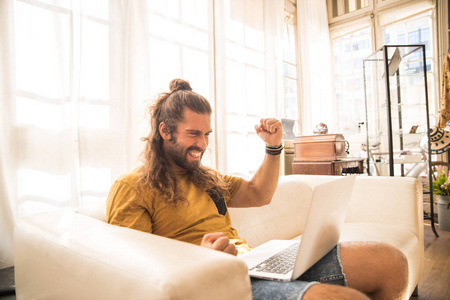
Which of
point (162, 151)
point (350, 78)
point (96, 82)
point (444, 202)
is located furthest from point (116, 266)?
point (350, 78)

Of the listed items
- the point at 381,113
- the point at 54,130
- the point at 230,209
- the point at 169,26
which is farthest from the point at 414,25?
the point at 54,130

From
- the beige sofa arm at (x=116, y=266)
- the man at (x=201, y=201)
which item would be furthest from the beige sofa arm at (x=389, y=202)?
the beige sofa arm at (x=116, y=266)

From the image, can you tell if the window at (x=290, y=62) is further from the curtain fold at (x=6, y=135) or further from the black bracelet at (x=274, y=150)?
the curtain fold at (x=6, y=135)

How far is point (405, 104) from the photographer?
130 inches

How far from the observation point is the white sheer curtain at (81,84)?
5.68ft

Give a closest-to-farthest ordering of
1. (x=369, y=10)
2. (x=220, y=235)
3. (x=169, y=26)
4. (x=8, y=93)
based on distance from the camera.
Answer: (x=220, y=235) → (x=8, y=93) → (x=169, y=26) → (x=369, y=10)

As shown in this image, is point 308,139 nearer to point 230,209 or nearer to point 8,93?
point 230,209

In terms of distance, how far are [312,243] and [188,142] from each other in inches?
24.7

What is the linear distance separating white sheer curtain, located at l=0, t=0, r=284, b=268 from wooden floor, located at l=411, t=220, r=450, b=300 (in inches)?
75.4

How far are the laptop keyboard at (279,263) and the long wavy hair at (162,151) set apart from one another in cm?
37

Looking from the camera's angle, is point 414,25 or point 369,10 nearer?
point 414,25

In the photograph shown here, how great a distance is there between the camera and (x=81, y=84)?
2039mm

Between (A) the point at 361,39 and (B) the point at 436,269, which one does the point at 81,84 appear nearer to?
(B) the point at 436,269

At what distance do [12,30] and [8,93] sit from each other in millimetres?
361
